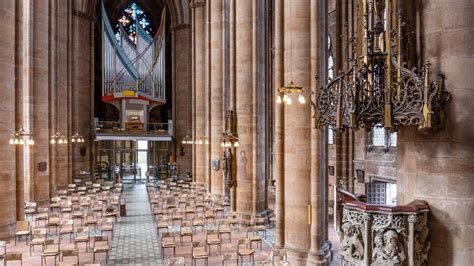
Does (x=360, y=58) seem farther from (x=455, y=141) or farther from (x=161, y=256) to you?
(x=161, y=256)

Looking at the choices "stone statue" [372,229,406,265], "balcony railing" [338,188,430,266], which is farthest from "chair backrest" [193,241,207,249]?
"stone statue" [372,229,406,265]

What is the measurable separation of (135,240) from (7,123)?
24.0 feet

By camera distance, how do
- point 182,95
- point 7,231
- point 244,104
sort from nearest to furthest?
point 7,231 → point 244,104 → point 182,95

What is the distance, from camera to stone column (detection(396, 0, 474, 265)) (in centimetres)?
756

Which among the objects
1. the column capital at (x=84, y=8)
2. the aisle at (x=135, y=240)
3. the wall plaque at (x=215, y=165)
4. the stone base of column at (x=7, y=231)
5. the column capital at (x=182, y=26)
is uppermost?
the column capital at (x=84, y=8)

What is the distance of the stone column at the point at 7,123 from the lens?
16.9 meters

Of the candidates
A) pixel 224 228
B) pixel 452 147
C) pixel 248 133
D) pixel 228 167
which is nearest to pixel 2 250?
pixel 224 228

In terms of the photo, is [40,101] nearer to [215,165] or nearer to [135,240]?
[215,165]

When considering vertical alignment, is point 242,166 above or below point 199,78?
below

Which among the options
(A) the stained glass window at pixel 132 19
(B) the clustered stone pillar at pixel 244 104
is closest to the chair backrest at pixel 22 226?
(B) the clustered stone pillar at pixel 244 104

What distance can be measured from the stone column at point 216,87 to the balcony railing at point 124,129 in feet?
48.8

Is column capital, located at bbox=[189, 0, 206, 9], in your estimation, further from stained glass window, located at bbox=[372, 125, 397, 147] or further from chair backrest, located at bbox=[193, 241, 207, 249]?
chair backrest, located at bbox=[193, 241, 207, 249]

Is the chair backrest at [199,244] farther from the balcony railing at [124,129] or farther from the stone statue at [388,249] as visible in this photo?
the balcony railing at [124,129]

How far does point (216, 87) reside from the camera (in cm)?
2892
